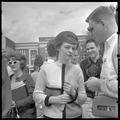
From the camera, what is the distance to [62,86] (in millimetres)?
2053

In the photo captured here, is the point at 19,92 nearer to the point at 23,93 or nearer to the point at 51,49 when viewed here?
the point at 23,93

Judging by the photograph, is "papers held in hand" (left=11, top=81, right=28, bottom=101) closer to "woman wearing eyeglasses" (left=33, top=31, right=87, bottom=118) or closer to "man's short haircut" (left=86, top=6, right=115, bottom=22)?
"woman wearing eyeglasses" (left=33, top=31, right=87, bottom=118)

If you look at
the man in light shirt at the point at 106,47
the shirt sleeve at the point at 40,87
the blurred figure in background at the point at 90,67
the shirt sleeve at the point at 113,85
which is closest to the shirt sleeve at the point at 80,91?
the man in light shirt at the point at 106,47

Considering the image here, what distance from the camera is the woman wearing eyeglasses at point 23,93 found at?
251 centimetres

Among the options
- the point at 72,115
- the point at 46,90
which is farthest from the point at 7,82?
the point at 72,115

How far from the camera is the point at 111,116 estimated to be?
1.75 metres

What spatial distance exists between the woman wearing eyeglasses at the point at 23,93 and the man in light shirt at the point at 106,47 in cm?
86

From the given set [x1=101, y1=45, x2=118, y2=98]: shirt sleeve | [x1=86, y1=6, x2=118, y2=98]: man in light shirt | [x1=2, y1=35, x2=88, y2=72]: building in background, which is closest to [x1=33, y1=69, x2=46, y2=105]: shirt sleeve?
[x1=86, y1=6, x2=118, y2=98]: man in light shirt

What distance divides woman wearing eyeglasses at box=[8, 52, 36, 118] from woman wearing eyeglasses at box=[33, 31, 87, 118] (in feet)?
1.29

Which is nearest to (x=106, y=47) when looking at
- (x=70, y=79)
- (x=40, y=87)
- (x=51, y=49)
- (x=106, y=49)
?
(x=106, y=49)

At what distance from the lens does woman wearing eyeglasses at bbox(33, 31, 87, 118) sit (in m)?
2.04

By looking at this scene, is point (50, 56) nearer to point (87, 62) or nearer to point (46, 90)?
point (87, 62)

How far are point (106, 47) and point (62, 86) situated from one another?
51cm

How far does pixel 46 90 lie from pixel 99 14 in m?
0.81
